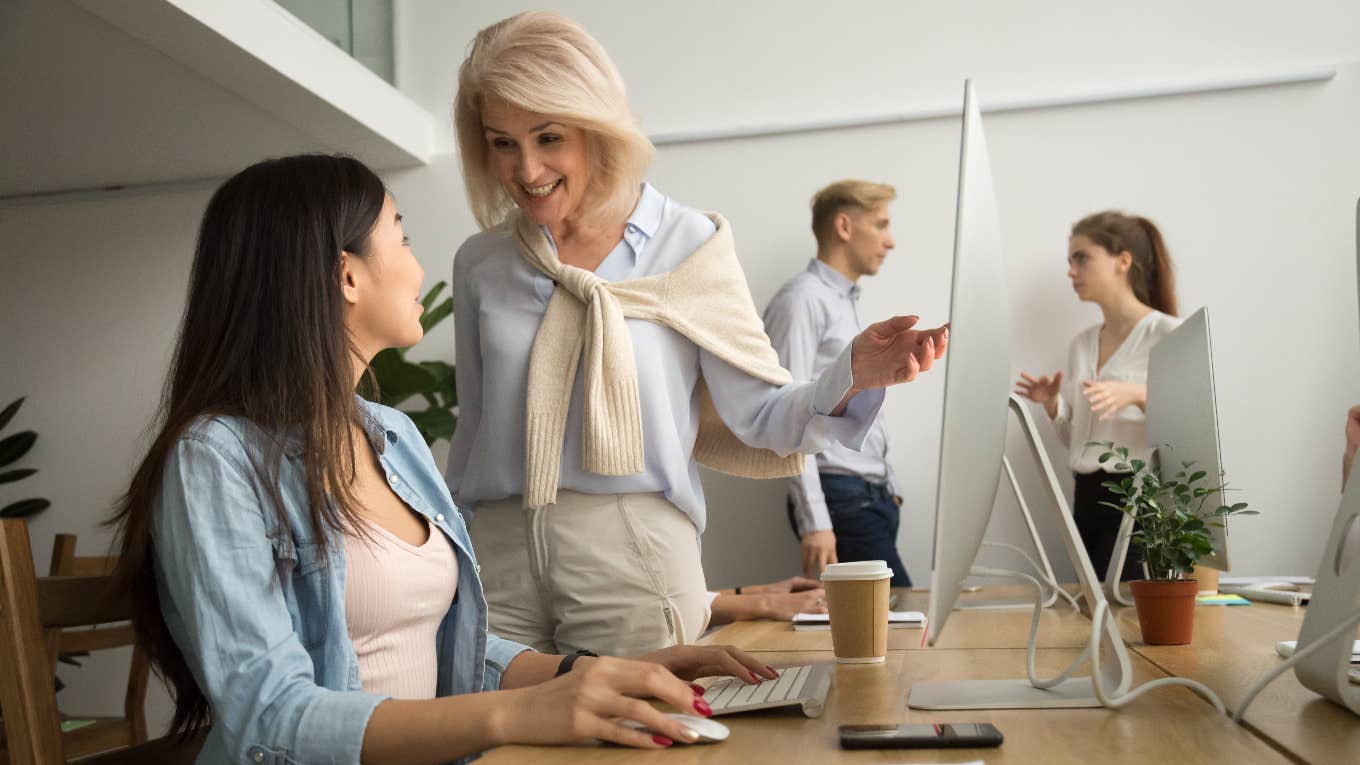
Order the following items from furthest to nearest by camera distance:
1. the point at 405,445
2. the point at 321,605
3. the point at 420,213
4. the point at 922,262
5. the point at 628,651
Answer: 1. the point at 420,213
2. the point at 922,262
3. the point at 628,651
4. the point at 405,445
5. the point at 321,605

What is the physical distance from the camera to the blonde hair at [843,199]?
4023 millimetres

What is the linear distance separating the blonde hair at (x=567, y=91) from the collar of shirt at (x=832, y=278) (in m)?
2.11

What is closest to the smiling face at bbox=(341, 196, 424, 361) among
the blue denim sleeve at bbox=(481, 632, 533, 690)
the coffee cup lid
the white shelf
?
the blue denim sleeve at bbox=(481, 632, 533, 690)

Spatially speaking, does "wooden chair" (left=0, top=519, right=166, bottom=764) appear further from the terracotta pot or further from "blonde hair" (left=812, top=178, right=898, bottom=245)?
"blonde hair" (left=812, top=178, right=898, bottom=245)

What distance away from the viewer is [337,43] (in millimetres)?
4090

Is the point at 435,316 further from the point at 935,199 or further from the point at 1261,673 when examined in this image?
the point at 1261,673

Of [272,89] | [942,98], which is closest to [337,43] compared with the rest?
[272,89]

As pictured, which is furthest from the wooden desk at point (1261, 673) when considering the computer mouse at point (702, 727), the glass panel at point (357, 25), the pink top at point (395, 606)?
the glass panel at point (357, 25)

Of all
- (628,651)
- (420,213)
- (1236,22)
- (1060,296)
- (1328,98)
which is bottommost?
(628,651)

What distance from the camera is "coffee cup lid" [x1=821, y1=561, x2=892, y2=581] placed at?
1403 millimetres

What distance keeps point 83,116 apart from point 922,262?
307 cm

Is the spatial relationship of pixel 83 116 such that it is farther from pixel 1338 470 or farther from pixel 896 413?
pixel 1338 470

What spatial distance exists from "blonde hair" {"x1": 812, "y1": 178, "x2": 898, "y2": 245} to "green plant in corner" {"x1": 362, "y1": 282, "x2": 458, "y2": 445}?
132cm

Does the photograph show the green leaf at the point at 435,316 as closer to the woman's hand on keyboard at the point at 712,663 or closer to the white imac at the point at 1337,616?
the woman's hand on keyboard at the point at 712,663
